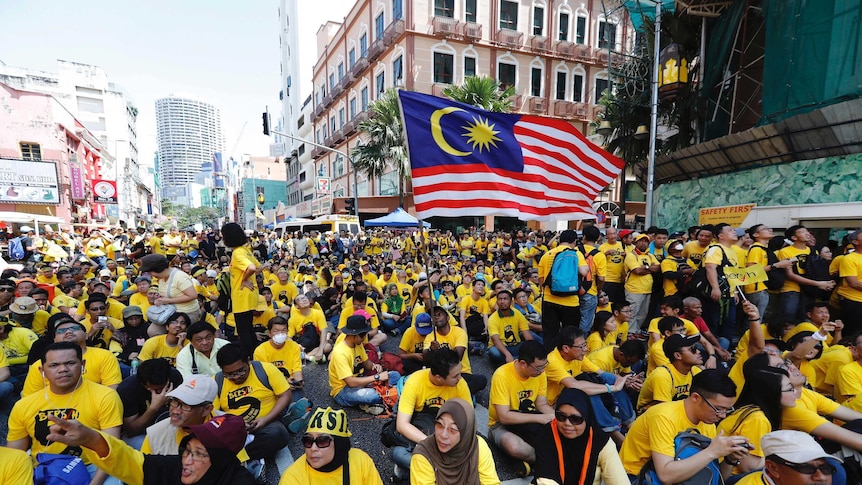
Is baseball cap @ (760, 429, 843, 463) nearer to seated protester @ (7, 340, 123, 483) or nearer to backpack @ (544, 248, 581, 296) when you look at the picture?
backpack @ (544, 248, 581, 296)

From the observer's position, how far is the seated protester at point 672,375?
341cm

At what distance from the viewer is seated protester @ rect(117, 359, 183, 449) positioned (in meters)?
3.19

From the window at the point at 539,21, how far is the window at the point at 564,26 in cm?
171

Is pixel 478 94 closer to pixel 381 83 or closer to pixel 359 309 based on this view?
pixel 381 83

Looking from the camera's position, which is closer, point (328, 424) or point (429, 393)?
point (328, 424)

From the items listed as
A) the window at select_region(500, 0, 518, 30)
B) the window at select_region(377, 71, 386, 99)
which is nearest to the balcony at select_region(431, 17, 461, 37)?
the window at select_region(500, 0, 518, 30)

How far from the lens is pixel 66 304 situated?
6211 millimetres

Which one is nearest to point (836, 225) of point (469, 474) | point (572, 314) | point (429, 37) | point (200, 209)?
point (572, 314)

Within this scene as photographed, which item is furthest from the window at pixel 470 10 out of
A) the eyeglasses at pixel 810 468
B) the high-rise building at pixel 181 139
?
the high-rise building at pixel 181 139

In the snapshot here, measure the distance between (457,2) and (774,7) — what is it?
66.4 ft

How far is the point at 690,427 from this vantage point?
2.67 m

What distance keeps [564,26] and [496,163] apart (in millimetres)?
30791

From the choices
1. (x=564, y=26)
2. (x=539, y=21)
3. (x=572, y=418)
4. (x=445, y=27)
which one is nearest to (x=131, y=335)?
(x=572, y=418)

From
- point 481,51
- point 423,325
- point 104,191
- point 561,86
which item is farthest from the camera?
point 104,191
